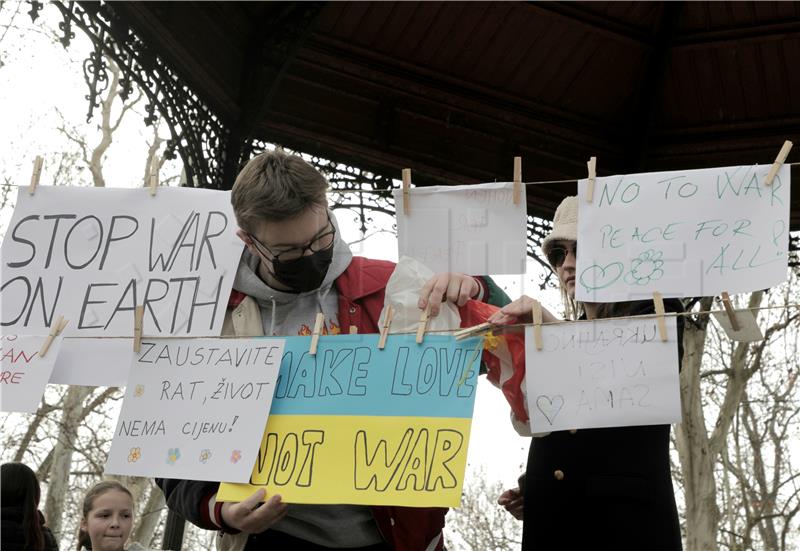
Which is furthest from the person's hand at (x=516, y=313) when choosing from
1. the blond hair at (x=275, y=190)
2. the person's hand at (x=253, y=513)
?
the person's hand at (x=253, y=513)

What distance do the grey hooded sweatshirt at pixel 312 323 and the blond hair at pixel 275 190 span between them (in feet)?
0.44

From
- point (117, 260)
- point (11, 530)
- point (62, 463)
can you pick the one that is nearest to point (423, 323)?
point (117, 260)

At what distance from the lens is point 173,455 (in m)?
2.33

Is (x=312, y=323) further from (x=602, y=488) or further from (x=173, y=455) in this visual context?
(x=602, y=488)

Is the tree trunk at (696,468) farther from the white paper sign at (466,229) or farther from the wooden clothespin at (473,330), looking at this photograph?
the wooden clothespin at (473,330)

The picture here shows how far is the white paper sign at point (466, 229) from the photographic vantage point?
9.12ft

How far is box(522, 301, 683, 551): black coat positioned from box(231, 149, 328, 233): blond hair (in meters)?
0.85

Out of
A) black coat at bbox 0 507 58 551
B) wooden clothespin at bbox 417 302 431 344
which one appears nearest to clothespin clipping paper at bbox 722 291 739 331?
wooden clothespin at bbox 417 302 431 344

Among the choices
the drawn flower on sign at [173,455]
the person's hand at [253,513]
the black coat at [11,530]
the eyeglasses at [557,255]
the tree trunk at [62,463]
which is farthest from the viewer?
the tree trunk at [62,463]

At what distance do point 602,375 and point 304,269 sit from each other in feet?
2.25

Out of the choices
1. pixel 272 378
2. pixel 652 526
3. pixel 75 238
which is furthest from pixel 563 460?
pixel 75 238

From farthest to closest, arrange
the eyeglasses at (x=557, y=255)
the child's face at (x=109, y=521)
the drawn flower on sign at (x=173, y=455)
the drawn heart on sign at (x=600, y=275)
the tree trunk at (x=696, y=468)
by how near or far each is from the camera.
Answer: the tree trunk at (x=696, y=468) → the child's face at (x=109, y=521) → the eyeglasses at (x=557, y=255) → the drawn heart on sign at (x=600, y=275) → the drawn flower on sign at (x=173, y=455)

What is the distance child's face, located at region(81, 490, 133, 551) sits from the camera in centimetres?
398

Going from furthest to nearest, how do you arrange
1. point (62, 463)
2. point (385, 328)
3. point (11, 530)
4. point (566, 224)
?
1. point (62, 463)
2. point (11, 530)
3. point (566, 224)
4. point (385, 328)
